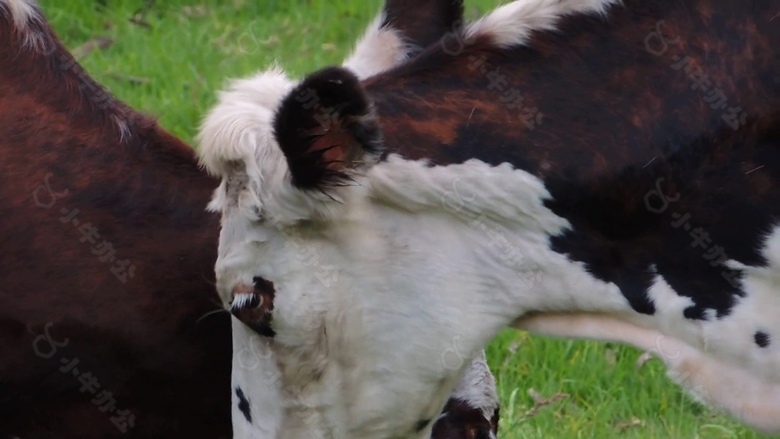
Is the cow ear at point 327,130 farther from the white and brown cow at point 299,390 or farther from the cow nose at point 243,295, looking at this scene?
the cow nose at point 243,295

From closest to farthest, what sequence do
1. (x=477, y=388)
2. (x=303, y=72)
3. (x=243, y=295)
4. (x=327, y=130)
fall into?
(x=327, y=130)
(x=243, y=295)
(x=477, y=388)
(x=303, y=72)

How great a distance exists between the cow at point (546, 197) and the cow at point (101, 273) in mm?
404

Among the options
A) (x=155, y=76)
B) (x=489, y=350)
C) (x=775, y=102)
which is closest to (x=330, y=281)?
(x=775, y=102)

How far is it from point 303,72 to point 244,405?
12.5 feet

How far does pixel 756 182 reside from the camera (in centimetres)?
292

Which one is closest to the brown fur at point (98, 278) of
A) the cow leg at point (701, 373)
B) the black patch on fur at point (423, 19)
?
the black patch on fur at point (423, 19)

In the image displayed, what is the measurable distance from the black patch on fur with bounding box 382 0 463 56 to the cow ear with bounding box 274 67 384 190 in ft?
2.12

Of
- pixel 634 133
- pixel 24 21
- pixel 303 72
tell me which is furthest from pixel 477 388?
pixel 303 72

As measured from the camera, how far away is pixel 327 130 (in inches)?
110

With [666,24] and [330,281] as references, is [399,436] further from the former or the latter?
[666,24]

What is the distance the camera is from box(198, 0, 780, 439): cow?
9.63ft

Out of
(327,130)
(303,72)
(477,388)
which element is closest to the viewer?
(327,130)

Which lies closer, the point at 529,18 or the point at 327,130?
the point at 327,130

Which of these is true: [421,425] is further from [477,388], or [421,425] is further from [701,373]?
[701,373]
